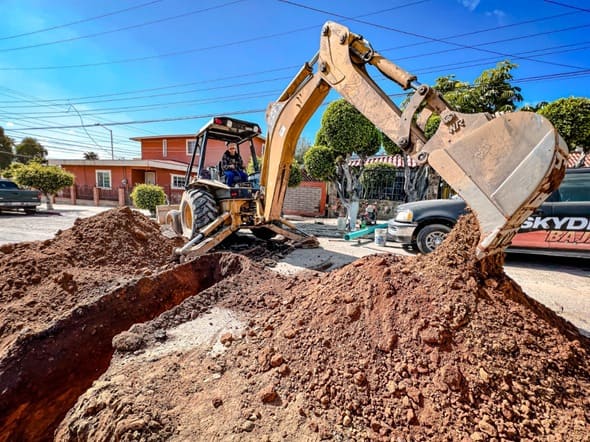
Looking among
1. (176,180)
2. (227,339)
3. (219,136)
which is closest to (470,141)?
(227,339)

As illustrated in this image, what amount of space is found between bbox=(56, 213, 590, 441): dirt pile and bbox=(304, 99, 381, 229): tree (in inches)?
273

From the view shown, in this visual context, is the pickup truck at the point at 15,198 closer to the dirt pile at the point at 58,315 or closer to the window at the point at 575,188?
the dirt pile at the point at 58,315

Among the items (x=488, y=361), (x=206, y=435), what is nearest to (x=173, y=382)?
(x=206, y=435)

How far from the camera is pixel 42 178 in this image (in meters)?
14.9

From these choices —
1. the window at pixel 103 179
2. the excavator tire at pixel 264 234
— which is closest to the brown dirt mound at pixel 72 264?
the excavator tire at pixel 264 234

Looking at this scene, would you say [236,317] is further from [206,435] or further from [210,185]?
[210,185]

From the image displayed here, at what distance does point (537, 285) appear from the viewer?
150 inches

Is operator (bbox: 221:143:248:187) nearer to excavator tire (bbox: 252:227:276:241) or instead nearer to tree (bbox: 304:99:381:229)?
excavator tire (bbox: 252:227:276:241)

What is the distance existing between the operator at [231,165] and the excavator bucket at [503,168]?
435 cm

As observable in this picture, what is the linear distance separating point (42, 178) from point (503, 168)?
66.9ft

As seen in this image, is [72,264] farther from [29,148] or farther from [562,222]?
[29,148]

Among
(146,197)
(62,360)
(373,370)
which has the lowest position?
(62,360)

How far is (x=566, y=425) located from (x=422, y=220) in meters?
4.55

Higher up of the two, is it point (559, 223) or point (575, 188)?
point (575, 188)
